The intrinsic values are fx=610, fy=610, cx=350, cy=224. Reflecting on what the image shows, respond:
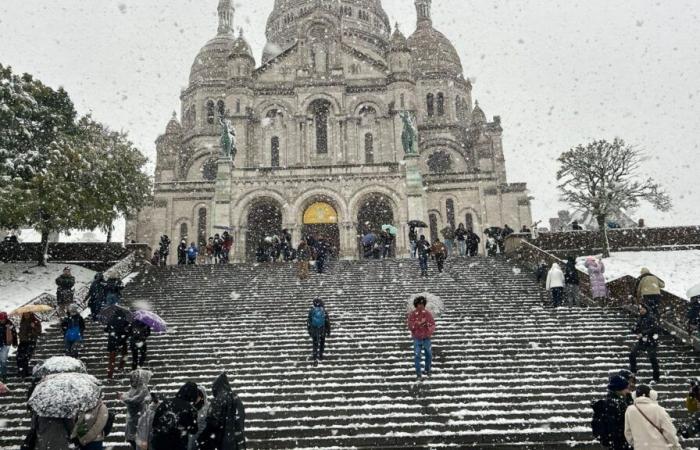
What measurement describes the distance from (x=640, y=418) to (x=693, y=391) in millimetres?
2055

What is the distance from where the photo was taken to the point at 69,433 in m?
5.61

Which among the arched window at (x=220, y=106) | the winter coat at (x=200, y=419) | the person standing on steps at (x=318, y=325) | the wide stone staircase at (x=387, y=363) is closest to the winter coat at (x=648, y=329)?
the wide stone staircase at (x=387, y=363)

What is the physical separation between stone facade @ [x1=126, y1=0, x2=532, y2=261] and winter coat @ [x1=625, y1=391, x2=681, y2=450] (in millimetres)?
22949

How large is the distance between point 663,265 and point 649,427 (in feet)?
67.0

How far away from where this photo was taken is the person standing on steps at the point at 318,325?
38.2 ft

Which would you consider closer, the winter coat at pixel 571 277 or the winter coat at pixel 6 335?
the winter coat at pixel 6 335

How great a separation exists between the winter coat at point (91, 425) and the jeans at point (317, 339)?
586 cm

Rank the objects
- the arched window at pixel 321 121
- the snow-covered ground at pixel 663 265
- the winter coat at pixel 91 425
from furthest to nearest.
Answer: the arched window at pixel 321 121, the snow-covered ground at pixel 663 265, the winter coat at pixel 91 425

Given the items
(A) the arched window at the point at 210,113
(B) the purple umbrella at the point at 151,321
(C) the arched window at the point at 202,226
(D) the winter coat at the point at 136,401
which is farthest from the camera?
(A) the arched window at the point at 210,113

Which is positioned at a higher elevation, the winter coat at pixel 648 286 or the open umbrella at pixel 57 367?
the winter coat at pixel 648 286

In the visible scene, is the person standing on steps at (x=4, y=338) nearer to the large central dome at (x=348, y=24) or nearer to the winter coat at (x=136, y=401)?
the winter coat at (x=136, y=401)

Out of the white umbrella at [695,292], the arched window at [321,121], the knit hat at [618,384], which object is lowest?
the knit hat at [618,384]

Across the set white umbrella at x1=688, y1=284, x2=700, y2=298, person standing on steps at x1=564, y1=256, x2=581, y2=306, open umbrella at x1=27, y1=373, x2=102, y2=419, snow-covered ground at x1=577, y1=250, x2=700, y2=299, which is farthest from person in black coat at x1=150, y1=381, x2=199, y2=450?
snow-covered ground at x1=577, y1=250, x2=700, y2=299

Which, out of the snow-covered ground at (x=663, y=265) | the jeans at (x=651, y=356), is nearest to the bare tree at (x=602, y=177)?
the snow-covered ground at (x=663, y=265)
